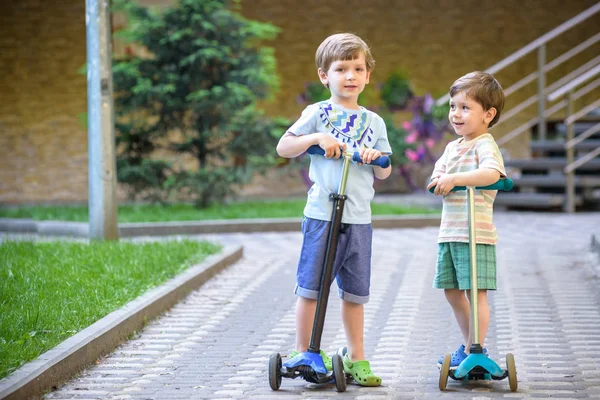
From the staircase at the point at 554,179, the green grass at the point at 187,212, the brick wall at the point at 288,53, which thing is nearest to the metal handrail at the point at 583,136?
the staircase at the point at 554,179

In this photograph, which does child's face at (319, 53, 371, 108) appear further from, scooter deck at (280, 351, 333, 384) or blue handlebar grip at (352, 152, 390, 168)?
scooter deck at (280, 351, 333, 384)

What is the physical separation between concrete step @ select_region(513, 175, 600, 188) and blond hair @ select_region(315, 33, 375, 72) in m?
9.84

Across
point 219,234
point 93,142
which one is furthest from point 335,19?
point 93,142

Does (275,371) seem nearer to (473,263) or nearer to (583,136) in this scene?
(473,263)

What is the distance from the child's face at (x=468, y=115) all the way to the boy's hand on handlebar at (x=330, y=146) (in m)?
0.58

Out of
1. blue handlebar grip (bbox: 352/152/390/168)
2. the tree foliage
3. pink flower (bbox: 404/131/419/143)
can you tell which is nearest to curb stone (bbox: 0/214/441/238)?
the tree foliage

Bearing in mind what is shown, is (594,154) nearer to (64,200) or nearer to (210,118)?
(210,118)

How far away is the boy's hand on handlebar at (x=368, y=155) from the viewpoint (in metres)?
4.40

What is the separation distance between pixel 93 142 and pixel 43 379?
552 cm

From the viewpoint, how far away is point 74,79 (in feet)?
59.1

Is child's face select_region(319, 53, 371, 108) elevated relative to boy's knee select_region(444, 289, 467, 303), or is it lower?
elevated

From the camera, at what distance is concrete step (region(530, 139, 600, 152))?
1411 centimetres

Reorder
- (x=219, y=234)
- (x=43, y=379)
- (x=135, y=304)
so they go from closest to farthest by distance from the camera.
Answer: (x=43, y=379)
(x=135, y=304)
(x=219, y=234)

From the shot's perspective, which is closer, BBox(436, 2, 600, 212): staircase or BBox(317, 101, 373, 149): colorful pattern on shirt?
BBox(317, 101, 373, 149): colorful pattern on shirt
